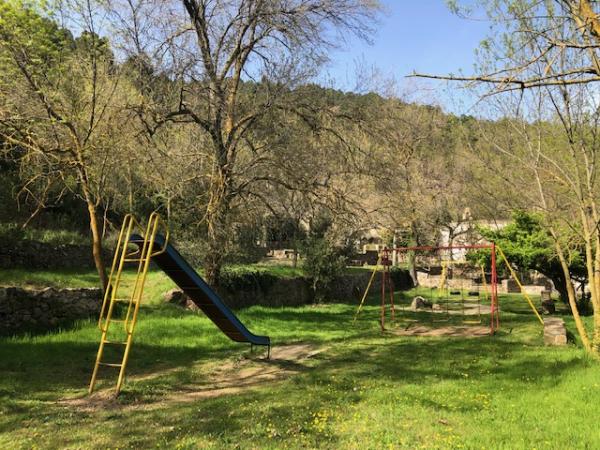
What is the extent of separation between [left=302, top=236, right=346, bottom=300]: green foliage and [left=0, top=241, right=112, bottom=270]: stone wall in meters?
8.44

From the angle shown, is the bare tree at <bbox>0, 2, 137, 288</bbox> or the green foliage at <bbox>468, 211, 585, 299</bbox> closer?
the bare tree at <bbox>0, 2, 137, 288</bbox>

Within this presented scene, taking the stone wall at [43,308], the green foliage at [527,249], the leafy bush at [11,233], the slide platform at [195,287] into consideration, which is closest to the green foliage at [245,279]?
the stone wall at [43,308]

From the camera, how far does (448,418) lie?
18.2ft

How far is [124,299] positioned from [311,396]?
3.26m

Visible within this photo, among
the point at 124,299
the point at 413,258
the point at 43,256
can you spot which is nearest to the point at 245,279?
the point at 43,256

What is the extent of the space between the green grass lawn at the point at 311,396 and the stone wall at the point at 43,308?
571mm

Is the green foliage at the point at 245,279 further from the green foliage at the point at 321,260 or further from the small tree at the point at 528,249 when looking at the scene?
the small tree at the point at 528,249

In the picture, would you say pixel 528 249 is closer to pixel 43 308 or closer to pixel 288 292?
pixel 288 292

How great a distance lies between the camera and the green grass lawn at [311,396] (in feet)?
16.6

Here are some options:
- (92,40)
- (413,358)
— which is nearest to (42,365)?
(413,358)

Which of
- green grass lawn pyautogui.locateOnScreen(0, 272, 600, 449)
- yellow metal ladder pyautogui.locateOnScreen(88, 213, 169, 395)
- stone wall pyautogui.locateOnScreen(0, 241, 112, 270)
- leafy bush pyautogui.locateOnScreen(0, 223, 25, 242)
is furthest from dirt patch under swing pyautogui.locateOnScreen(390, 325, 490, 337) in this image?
leafy bush pyautogui.locateOnScreen(0, 223, 25, 242)

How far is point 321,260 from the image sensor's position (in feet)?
68.4

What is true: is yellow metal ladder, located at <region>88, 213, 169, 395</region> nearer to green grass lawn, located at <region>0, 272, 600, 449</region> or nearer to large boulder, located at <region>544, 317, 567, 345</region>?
green grass lawn, located at <region>0, 272, 600, 449</region>

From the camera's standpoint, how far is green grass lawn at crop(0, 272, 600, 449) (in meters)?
5.05
